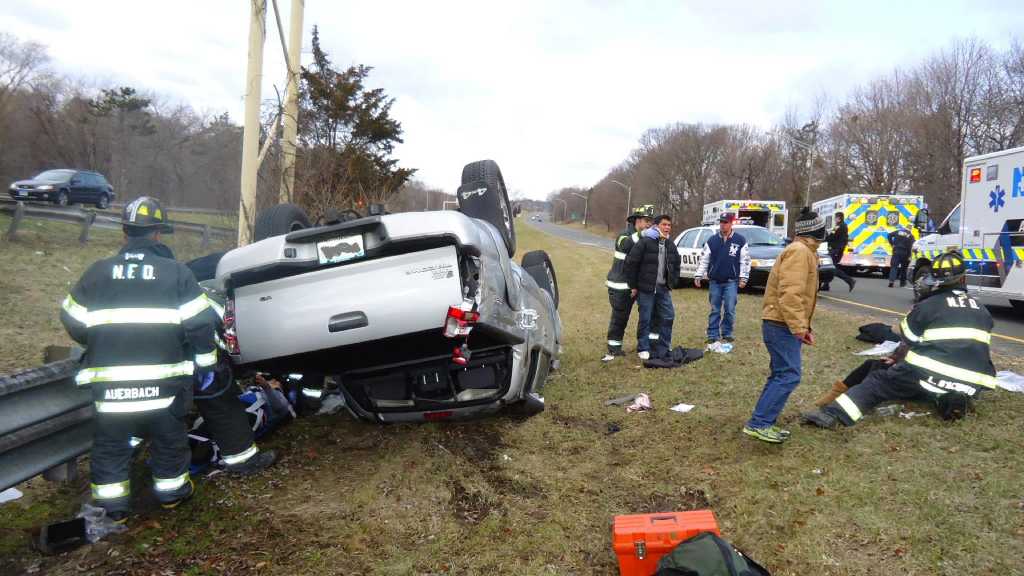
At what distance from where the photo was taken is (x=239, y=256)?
11.9 ft

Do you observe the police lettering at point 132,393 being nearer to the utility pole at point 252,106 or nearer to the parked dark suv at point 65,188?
the utility pole at point 252,106

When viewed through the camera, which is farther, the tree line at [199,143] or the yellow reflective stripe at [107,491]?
the tree line at [199,143]

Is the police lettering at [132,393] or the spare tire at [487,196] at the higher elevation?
the spare tire at [487,196]

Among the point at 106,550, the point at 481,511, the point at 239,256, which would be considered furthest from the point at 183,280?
the point at 481,511

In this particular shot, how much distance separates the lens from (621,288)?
7.64m

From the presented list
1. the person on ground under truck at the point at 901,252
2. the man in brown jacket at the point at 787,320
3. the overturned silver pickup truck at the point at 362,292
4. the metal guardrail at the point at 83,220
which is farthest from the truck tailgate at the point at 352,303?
the person on ground under truck at the point at 901,252

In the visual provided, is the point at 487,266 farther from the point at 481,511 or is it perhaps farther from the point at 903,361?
the point at 903,361

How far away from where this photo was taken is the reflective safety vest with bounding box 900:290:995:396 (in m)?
4.63

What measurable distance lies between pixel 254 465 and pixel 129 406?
96 centimetres

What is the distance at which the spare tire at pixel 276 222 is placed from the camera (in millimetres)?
4453

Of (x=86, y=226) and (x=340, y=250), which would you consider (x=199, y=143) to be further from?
(x=340, y=250)

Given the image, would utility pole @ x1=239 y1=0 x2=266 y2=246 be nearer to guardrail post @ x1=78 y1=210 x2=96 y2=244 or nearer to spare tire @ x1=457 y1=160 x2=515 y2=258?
spare tire @ x1=457 y1=160 x2=515 y2=258

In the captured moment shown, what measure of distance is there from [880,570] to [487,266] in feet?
8.36

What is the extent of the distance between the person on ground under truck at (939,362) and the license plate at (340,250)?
3.55 meters
